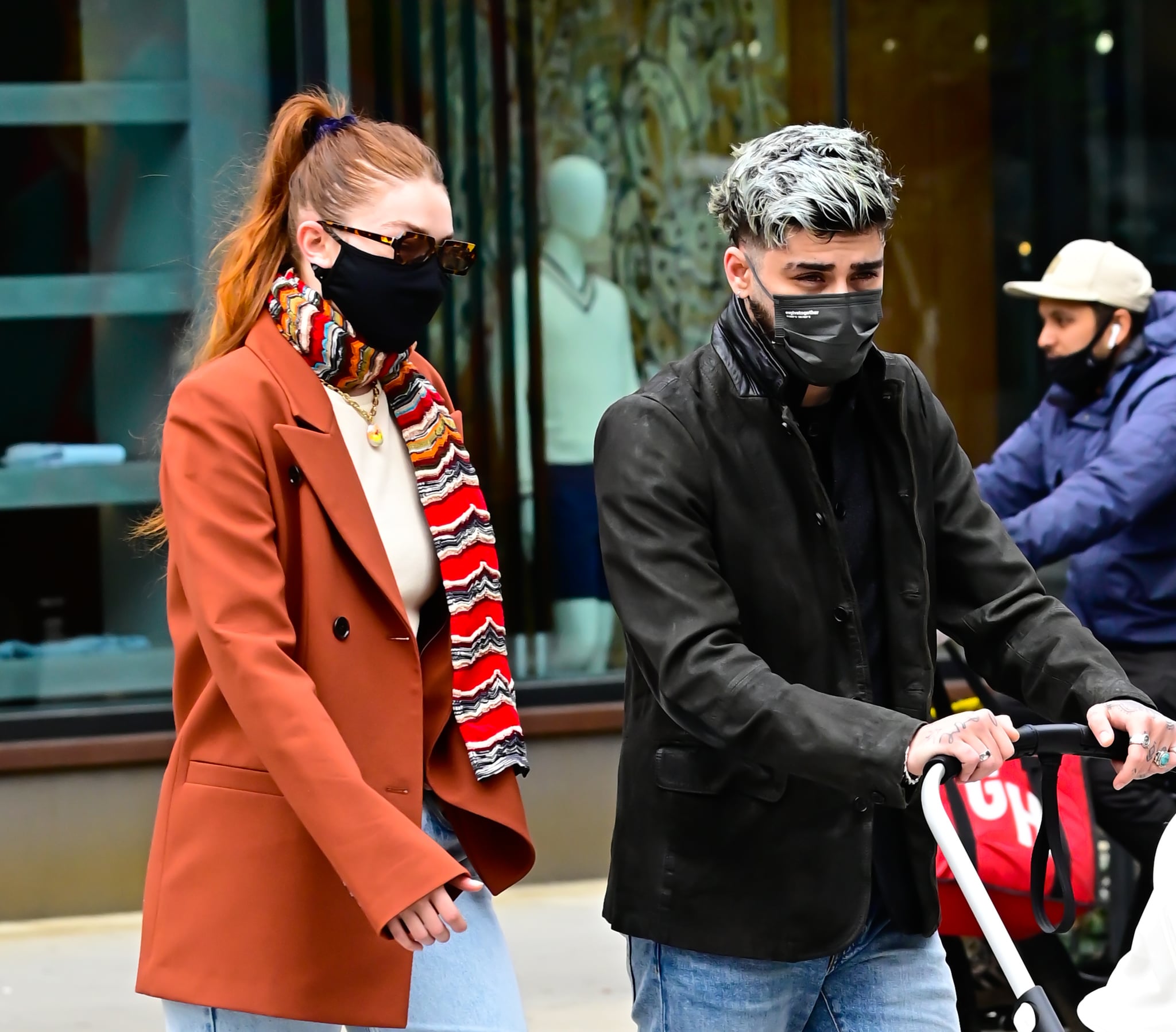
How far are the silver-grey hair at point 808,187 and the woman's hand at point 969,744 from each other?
69 cm

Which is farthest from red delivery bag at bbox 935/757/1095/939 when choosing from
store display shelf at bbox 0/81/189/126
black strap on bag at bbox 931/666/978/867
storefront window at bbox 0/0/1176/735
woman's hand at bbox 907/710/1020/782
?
store display shelf at bbox 0/81/189/126

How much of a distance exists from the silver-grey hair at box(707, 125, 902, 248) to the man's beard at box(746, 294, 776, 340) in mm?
84

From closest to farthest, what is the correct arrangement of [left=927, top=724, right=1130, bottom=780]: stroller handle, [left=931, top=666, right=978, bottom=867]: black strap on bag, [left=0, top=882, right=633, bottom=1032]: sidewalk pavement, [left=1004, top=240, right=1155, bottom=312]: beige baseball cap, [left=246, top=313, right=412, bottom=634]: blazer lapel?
[left=927, top=724, right=1130, bottom=780]: stroller handle < [left=246, top=313, right=412, bottom=634]: blazer lapel < [left=931, top=666, right=978, bottom=867]: black strap on bag < [left=1004, top=240, right=1155, bottom=312]: beige baseball cap < [left=0, top=882, right=633, bottom=1032]: sidewalk pavement

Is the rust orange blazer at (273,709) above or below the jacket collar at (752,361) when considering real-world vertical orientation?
below

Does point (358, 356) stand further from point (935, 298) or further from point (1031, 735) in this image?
point (935, 298)

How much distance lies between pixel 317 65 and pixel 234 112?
1.17ft

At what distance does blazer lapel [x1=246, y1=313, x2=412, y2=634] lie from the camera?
252cm

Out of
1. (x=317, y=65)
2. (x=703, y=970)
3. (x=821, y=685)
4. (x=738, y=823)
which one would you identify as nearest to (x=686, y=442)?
(x=821, y=685)

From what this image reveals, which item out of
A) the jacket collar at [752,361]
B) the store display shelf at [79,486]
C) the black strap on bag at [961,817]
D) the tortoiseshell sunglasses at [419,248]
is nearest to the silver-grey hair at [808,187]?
the jacket collar at [752,361]

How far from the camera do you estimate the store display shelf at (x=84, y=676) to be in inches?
244

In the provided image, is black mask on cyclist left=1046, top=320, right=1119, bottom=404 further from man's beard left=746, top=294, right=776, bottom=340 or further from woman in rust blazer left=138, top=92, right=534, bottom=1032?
man's beard left=746, top=294, right=776, bottom=340

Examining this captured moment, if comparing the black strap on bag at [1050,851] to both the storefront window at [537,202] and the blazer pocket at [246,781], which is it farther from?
the storefront window at [537,202]

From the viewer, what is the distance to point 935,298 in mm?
7762

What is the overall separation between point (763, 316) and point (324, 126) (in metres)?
0.85
